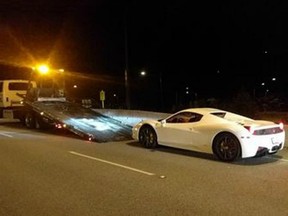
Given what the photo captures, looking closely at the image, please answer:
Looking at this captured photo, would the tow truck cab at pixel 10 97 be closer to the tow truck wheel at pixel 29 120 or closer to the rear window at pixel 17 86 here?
the rear window at pixel 17 86

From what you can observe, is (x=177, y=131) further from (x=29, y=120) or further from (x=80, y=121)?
(x=29, y=120)

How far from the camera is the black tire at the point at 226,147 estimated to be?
11109 millimetres

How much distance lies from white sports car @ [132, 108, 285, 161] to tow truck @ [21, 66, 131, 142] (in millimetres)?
3336

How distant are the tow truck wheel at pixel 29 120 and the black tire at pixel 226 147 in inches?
427

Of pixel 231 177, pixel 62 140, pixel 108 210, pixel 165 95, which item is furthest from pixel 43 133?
pixel 165 95

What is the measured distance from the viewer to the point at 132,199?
297 inches

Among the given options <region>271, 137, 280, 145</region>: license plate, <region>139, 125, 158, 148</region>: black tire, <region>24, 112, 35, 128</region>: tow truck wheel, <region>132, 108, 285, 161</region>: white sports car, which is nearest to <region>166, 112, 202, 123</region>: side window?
<region>132, 108, 285, 161</region>: white sports car

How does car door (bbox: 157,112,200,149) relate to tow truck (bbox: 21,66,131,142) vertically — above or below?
below

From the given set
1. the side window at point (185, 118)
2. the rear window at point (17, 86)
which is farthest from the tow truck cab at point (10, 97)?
the side window at point (185, 118)

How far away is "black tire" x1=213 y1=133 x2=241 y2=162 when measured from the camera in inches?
437

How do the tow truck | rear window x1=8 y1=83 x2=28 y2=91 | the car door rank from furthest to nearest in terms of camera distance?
rear window x1=8 y1=83 x2=28 y2=91
the tow truck
the car door

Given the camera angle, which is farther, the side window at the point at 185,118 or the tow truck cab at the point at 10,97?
the tow truck cab at the point at 10,97

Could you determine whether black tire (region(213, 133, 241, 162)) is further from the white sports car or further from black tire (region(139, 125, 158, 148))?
black tire (region(139, 125, 158, 148))

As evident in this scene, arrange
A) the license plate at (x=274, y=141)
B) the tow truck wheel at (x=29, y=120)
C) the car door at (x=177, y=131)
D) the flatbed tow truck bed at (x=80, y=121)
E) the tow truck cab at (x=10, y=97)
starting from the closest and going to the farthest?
the license plate at (x=274, y=141) < the car door at (x=177, y=131) < the flatbed tow truck bed at (x=80, y=121) < the tow truck wheel at (x=29, y=120) < the tow truck cab at (x=10, y=97)
